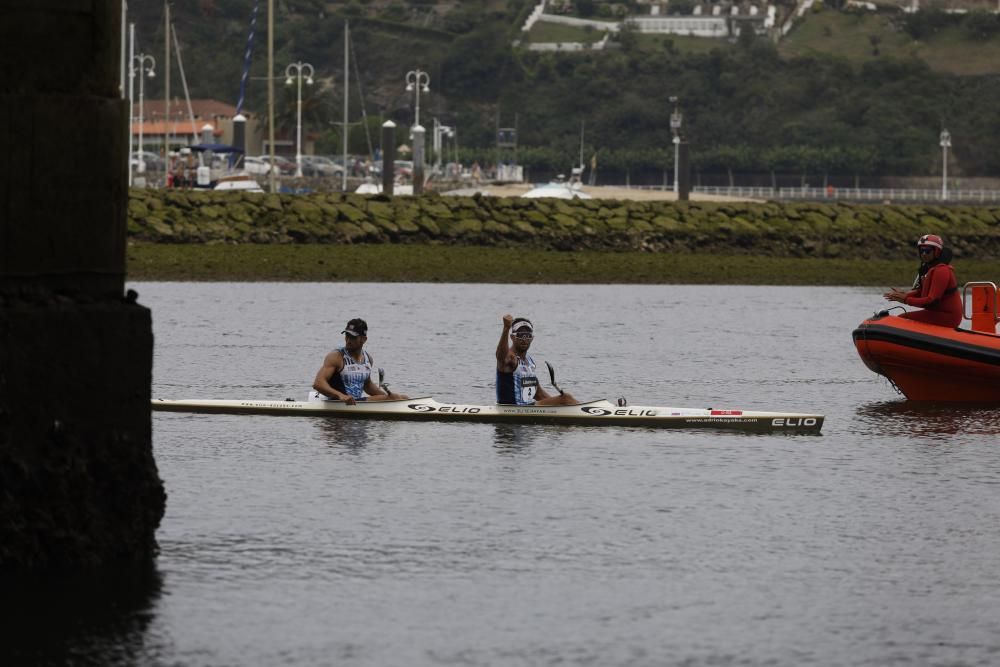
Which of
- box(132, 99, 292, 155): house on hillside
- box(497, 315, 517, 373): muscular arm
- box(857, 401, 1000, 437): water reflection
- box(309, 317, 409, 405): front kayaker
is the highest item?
box(132, 99, 292, 155): house on hillside

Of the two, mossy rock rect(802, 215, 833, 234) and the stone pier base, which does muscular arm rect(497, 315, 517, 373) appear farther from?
mossy rock rect(802, 215, 833, 234)

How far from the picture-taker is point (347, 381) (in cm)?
2295

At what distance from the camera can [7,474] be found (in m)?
13.0

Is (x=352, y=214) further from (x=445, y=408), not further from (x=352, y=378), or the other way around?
(x=445, y=408)

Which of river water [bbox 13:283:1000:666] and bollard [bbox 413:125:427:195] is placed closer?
river water [bbox 13:283:1000:666]

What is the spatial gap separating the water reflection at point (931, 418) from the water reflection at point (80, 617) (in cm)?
1203

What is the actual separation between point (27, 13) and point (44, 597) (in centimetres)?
403

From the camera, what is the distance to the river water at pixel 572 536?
12.8 meters

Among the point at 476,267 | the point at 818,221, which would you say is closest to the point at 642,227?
the point at 818,221

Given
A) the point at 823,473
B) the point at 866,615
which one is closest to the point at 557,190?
the point at 823,473

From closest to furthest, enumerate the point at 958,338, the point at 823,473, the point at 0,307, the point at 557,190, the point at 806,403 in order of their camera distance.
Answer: the point at 0,307
the point at 823,473
the point at 958,338
the point at 806,403
the point at 557,190

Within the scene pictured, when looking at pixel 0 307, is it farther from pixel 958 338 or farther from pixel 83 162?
pixel 958 338

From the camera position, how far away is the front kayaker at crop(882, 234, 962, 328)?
24.6 m

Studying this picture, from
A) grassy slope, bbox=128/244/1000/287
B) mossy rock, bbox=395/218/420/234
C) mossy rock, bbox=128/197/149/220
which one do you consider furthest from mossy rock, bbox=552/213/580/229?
mossy rock, bbox=128/197/149/220
